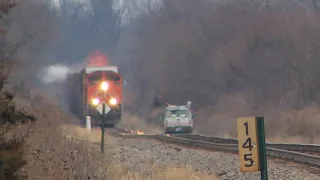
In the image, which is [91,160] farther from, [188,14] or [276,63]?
[188,14]

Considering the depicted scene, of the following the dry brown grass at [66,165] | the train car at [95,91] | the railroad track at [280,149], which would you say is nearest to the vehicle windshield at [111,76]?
the train car at [95,91]

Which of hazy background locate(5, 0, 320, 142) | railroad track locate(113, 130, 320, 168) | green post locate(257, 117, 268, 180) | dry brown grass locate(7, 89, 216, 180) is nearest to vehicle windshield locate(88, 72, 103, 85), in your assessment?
hazy background locate(5, 0, 320, 142)

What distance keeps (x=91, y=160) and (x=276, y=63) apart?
35.7 metres

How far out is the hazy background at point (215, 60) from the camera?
4184 centimetres

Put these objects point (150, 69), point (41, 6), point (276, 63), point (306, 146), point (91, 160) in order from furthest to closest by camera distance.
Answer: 1. point (150, 69)
2. point (41, 6)
3. point (276, 63)
4. point (306, 146)
5. point (91, 160)

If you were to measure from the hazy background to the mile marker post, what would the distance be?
2362 cm

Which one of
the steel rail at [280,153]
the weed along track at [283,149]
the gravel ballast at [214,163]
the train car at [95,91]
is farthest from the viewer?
the train car at [95,91]

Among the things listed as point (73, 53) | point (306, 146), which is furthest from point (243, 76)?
point (306, 146)

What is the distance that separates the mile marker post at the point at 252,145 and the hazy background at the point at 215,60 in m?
23.6

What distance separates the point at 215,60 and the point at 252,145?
147 ft

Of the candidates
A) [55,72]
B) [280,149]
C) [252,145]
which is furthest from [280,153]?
[55,72]

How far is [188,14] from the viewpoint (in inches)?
2516

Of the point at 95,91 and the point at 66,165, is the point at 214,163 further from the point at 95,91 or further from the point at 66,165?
the point at 95,91

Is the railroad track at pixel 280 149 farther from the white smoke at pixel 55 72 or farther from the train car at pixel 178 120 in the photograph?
the white smoke at pixel 55 72
